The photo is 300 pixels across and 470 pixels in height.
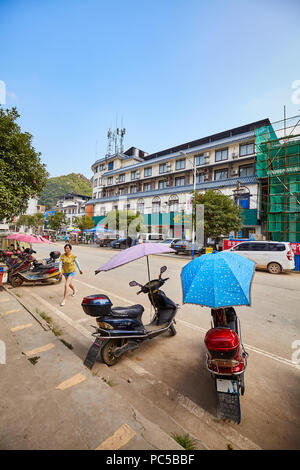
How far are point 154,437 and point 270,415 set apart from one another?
1.44 metres

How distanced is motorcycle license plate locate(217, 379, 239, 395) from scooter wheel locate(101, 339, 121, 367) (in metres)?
1.70

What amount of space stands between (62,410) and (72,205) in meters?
64.1

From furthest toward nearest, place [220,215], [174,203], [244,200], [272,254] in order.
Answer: [174,203], [244,200], [220,215], [272,254]

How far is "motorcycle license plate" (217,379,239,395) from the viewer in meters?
2.22

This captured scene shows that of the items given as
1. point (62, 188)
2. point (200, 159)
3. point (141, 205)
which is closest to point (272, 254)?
point (200, 159)

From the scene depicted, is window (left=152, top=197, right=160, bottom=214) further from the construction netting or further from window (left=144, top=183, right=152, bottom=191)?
the construction netting

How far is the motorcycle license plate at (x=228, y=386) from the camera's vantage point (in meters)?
2.22

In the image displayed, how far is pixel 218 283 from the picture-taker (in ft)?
7.36

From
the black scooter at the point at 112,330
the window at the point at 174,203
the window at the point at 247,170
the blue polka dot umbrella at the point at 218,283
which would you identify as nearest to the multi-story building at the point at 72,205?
the window at the point at 174,203

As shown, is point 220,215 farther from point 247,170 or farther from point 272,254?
point 247,170

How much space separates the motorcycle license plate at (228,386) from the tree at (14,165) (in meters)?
7.28

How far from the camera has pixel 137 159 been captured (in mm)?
42719

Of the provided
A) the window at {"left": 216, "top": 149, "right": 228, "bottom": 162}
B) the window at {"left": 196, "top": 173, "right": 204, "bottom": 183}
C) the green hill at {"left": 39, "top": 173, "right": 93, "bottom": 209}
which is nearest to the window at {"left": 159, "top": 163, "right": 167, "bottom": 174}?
the window at {"left": 196, "top": 173, "right": 204, "bottom": 183}

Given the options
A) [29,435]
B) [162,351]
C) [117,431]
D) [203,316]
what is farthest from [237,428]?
[203,316]
